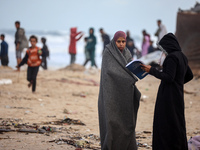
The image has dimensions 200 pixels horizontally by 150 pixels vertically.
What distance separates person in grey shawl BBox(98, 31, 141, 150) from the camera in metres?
4.00

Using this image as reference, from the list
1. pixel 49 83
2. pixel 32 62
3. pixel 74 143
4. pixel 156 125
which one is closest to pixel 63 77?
pixel 49 83

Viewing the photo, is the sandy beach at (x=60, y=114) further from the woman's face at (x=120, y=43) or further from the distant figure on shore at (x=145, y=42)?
the distant figure on shore at (x=145, y=42)

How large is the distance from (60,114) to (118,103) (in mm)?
3034

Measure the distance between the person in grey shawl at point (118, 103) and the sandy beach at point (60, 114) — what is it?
68 cm

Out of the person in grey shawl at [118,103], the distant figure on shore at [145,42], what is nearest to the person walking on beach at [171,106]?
the person in grey shawl at [118,103]

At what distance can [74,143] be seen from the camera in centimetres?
462

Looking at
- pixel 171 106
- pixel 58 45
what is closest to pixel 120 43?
pixel 171 106

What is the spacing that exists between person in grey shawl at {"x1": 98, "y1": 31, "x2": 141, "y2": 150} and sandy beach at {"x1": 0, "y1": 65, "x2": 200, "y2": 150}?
2.22 feet

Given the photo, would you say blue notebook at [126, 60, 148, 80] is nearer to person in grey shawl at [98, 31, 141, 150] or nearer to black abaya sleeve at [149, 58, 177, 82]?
person in grey shawl at [98, 31, 141, 150]

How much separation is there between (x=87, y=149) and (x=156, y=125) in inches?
42.6

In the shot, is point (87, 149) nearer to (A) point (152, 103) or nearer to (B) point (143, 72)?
(B) point (143, 72)

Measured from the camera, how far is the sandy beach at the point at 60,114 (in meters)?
4.68

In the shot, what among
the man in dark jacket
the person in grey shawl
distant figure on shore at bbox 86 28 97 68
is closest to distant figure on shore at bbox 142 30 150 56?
distant figure on shore at bbox 86 28 97 68

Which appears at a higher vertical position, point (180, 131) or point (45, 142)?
point (180, 131)
